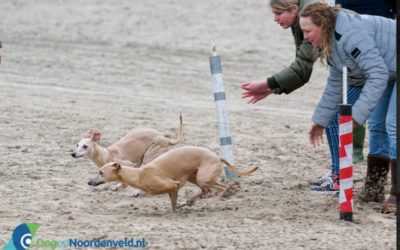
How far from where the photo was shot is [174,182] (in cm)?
915

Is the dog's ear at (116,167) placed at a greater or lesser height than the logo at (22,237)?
greater

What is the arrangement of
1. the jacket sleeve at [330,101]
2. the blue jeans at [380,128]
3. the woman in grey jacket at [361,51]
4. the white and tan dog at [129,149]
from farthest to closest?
the white and tan dog at [129,149] → the blue jeans at [380,128] → the jacket sleeve at [330,101] → the woman in grey jacket at [361,51]

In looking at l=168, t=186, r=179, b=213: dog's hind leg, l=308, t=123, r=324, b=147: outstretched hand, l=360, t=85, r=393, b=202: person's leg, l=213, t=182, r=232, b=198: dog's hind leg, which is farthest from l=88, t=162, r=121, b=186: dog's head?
l=360, t=85, r=393, b=202: person's leg

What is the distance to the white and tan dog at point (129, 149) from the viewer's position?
10.4 metres

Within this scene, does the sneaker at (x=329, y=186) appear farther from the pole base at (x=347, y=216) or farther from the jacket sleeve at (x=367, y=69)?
the jacket sleeve at (x=367, y=69)

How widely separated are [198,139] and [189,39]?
9160 mm

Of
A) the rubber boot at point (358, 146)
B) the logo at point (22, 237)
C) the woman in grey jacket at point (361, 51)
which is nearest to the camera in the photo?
the logo at point (22, 237)

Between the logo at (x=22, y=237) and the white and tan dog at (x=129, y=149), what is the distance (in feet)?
6.95

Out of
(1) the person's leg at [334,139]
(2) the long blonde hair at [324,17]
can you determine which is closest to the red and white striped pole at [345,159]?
(2) the long blonde hair at [324,17]

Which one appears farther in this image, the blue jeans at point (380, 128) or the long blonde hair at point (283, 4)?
the long blonde hair at point (283, 4)

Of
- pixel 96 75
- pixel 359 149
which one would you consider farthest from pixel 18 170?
pixel 96 75

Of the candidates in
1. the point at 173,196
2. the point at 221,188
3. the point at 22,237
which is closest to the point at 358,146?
the point at 221,188

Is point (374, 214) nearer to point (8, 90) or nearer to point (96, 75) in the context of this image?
point (8, 90)

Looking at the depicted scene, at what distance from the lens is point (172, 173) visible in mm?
9258
